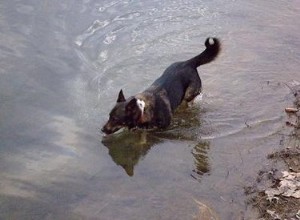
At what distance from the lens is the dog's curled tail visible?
7406 millimetres

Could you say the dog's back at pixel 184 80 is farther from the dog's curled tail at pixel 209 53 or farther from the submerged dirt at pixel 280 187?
the submerged dirt at pixel 280 187

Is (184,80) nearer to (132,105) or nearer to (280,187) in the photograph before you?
(132,105)

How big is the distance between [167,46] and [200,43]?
2.23 feet

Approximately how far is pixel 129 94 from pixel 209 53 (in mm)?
1387

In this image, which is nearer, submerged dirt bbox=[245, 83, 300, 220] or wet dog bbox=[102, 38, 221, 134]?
submerged dirt bbox=[245, 83, 300, 220]

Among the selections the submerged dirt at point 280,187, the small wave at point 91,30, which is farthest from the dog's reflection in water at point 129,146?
the small wave at point 91,30

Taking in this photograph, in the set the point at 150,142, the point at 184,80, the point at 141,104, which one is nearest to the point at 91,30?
the point at 184,80

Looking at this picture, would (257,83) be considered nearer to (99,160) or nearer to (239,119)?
(239,119)

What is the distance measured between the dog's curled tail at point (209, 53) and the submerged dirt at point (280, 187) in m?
1.83

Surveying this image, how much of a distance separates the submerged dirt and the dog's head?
1815 millimetres

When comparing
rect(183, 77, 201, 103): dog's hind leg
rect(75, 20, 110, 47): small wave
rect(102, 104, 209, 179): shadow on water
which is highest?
rect(75, 20, 110, 47): small wave

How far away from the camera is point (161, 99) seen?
22.7 ft

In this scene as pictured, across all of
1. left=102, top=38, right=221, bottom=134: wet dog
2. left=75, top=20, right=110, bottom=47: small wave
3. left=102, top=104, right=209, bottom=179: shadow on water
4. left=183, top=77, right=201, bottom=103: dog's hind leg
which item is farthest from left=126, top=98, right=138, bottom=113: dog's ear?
left=75, top=20, right=110, bottom=47: small wave

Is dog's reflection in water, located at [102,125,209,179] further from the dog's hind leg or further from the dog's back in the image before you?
the dog's hind leg
